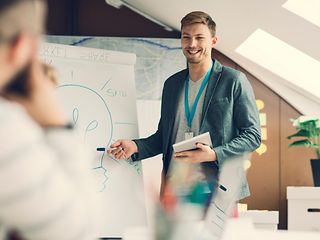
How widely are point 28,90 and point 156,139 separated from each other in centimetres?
141

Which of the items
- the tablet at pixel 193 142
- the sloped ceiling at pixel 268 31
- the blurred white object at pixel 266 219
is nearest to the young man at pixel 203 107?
the tablet at pixel 193 142

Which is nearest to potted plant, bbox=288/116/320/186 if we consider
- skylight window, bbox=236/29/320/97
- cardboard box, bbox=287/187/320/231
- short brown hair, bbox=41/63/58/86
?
cardboard box, bbox=287/187/320/231

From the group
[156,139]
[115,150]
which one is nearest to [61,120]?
[115,150]

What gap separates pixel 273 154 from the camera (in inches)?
165

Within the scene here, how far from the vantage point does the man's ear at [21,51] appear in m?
0.45

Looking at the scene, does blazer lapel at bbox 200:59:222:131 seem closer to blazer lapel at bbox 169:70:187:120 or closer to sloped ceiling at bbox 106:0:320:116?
blazer lapel at bbox 169:70:187:120

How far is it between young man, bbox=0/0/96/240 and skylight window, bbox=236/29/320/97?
3.39m

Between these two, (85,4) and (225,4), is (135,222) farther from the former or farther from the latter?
(85,4)

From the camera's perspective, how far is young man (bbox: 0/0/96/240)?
1.38 ft

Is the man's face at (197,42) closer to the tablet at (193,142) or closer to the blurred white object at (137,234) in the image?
the tablet at (193,142)

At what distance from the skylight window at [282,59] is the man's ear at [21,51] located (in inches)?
133

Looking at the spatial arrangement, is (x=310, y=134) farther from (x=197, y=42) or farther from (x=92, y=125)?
(x=197, y=42)

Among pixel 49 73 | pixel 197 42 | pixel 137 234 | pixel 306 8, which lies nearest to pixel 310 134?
pixel 306 8

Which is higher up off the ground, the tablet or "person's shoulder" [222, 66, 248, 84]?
"person's shoulder" [222, 66, 248, 84]
